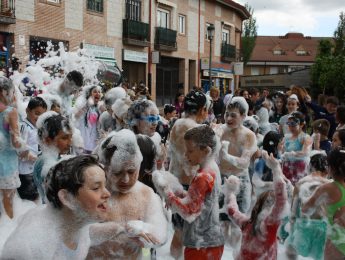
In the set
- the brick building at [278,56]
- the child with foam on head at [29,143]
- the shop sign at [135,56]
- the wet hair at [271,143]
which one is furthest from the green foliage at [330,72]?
the child with foam on head at [29,143]

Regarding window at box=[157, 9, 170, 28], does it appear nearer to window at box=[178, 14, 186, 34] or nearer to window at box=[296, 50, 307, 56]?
window at box=[178, 14, 186, 34]

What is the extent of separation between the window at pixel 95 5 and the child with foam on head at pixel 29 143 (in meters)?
13.1

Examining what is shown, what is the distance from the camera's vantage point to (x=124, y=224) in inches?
87.4

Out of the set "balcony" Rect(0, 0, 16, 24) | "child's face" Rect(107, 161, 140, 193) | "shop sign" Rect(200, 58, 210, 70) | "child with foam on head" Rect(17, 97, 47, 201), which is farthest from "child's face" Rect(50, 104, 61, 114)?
"shop sign" Rect(200, 58, 210, 70)

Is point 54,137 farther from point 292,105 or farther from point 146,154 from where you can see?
point 292,105

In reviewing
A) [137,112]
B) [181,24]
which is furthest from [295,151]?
[181,24]

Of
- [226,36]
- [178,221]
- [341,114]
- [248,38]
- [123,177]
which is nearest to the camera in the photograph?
[123,177]

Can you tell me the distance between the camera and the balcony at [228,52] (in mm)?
28172

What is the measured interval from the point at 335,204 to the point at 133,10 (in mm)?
17619

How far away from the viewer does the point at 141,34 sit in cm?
1952

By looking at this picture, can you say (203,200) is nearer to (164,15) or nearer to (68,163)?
A: (68,163)

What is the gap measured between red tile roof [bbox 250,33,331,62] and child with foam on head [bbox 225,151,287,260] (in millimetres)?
50200

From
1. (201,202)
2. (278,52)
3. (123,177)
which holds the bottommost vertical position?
(201,202)

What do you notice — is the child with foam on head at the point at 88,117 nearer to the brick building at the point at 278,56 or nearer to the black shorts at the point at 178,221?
the black shorts at the point at 178,221
